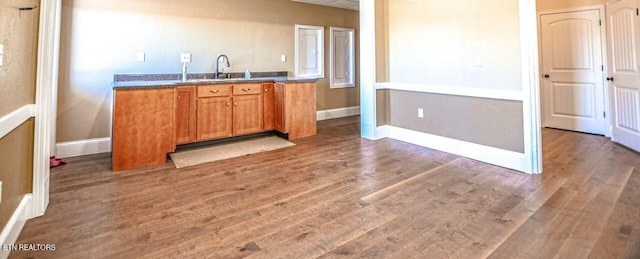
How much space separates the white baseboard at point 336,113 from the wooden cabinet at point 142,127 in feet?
10.1

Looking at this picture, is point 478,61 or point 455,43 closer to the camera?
point 478,61

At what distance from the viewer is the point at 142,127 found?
3123 mm

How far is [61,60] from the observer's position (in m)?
3.42

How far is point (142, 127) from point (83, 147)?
3.78 feet

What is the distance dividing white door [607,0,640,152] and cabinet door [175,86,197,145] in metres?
5.01

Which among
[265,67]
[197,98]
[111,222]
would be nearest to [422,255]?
[111,222]

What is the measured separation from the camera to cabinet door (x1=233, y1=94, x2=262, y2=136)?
159 inches

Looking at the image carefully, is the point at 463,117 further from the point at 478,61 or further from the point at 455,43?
the point at 455,43

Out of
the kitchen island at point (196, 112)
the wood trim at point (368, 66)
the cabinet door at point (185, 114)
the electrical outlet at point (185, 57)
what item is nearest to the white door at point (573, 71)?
the wood trim at point (368, 66)

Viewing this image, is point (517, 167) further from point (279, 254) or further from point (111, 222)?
point (111, 222)

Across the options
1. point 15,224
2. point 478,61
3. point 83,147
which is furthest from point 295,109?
point 15,224

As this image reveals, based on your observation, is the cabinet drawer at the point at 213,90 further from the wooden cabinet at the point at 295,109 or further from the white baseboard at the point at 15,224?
the white baseboard at the point at 15,224

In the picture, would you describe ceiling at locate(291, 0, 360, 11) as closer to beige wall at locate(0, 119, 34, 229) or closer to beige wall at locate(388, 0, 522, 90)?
beige wall at locate(388, 0, 522, 90)

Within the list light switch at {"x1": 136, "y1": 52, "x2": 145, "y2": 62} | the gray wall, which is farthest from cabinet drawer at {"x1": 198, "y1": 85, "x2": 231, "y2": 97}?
the gray wall
